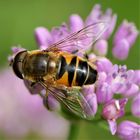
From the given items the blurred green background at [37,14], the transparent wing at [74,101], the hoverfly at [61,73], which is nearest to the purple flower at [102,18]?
the hoverfly at [61,73]

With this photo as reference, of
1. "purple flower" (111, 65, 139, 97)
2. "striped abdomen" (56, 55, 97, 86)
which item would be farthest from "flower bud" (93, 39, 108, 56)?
"striped abdomen" (56, 55, 97, 86)

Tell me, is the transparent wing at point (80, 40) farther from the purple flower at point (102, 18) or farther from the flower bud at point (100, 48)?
the purple flower at point (102, 18)

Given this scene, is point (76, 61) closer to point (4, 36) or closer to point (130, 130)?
point (130, 130)

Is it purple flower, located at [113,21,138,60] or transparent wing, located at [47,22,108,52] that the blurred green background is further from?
transparent wing, located at [47,22,108,52]

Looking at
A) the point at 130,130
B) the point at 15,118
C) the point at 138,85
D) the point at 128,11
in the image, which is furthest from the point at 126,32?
the point at 128,11

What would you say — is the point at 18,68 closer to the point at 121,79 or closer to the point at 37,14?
the point at 121,79

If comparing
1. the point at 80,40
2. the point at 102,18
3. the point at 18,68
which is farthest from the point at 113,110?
the point at 102,18
